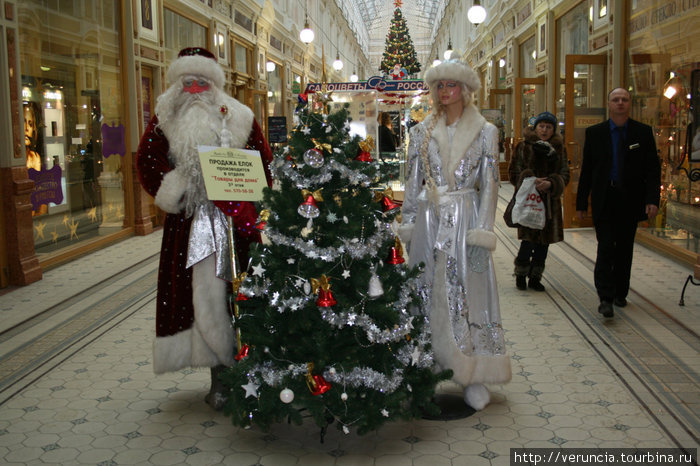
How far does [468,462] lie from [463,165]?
128 centimetres

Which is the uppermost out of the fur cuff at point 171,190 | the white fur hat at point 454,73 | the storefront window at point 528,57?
the storefront window at point 528,57

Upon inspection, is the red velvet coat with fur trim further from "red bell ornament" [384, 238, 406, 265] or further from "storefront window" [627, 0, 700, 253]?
"storefront window" [627, 0, 700, 253]

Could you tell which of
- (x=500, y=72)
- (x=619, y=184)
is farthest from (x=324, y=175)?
(x=500, y=72)

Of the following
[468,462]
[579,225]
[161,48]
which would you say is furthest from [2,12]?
[579,225]

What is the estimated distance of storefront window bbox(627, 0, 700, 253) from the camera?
6.40 m

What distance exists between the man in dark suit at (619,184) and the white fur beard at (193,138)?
2.74m

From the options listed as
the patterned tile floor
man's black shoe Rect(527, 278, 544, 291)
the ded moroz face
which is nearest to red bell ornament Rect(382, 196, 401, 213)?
the patterned tile floor

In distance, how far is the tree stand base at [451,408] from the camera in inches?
119

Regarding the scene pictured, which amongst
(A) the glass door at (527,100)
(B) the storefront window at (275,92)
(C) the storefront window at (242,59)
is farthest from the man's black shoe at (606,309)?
(B) the storefront window at (275,92)

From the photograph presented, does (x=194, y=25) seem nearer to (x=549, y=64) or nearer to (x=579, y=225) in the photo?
(x=549, y=64)

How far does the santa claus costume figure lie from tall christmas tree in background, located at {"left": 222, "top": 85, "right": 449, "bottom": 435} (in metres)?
0.39

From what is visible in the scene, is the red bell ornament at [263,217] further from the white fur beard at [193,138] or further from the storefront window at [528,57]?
the storefront window at [528,57]

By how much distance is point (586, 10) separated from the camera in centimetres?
948

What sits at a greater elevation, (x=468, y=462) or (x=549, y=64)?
(x=549, y=64)
